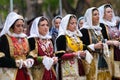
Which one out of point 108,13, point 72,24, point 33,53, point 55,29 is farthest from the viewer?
point 55,29

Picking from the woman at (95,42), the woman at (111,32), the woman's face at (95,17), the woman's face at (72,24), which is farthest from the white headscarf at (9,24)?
the woman at (111,32)

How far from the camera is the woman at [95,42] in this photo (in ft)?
25.7

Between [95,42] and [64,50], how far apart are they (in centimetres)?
65

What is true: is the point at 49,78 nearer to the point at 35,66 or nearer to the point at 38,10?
the point at 35,66

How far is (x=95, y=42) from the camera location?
309 inches

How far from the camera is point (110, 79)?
8062mm

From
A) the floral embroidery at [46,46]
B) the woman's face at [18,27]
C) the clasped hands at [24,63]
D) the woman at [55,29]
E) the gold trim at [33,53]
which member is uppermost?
the woman's face at [18,27]

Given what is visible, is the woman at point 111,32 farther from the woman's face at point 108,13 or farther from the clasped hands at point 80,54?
the clasped hands at point 80,54

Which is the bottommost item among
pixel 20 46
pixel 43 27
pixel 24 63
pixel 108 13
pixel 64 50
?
pixel 24 63

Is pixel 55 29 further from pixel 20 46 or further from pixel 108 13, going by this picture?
pixel 20 46

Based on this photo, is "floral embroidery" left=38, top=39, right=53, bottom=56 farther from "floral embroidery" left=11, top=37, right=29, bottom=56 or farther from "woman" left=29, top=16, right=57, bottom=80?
"floral embroidery" left=11, top=37, right=29, bottom=56

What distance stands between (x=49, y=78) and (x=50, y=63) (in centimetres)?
32

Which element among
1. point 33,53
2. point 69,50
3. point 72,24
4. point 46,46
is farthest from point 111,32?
point 33,53

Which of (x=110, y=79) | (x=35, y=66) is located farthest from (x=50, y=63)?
(x=110, y=79)
